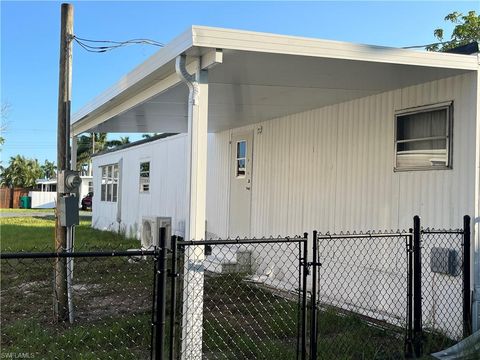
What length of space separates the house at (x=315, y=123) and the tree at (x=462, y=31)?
784cm

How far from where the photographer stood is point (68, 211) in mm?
6000

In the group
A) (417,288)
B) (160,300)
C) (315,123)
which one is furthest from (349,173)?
(160,300)

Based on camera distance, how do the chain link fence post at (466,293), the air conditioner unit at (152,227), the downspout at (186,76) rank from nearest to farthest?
the downspout at (186,76) < the chain link fence post at (466,293) < the air conditioner unit at (152,227)

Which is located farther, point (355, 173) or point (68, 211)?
point (355, 173)

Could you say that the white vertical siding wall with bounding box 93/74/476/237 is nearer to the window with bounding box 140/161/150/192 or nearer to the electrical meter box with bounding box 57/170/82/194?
the electrical meter box with bounding box 57/170/82/194

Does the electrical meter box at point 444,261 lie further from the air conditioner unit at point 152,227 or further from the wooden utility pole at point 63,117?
the air conditioner unit at point 152,227

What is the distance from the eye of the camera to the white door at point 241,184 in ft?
31.5

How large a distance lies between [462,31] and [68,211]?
492 inches

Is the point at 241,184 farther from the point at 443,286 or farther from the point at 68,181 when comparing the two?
the point at 443,286

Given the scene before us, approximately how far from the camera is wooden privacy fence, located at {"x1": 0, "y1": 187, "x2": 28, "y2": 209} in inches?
1619

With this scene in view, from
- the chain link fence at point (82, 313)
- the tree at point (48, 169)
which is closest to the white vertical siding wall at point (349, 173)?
the chain link fence at point (82, 313)

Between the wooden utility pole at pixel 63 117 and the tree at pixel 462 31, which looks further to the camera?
the tree at pixel 462 31

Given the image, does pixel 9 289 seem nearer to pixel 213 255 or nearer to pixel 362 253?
pixel 213 255

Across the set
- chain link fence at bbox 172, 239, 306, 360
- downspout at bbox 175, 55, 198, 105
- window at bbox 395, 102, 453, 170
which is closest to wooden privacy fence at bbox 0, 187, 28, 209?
chain link fence at bbox 172, 239, 306, 360
